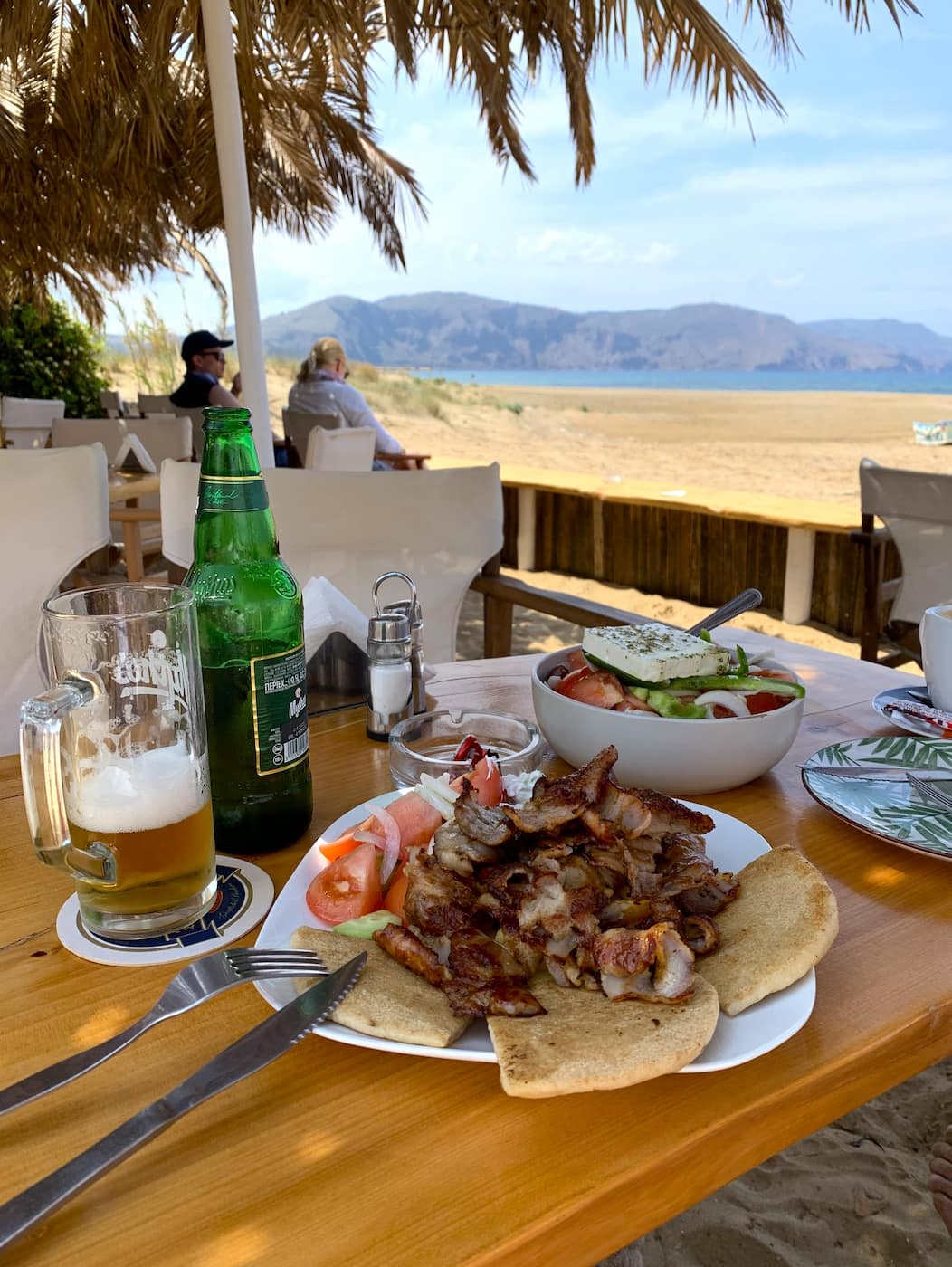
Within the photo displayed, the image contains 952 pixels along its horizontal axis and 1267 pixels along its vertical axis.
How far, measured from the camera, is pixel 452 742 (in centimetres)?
105

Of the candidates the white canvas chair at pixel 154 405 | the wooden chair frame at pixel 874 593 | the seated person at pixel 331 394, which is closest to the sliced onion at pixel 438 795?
the wooden chair frame at pixel 874 593

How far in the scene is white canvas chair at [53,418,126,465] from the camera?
566 cm

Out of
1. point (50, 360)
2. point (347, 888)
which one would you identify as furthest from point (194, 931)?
point (50, 360)

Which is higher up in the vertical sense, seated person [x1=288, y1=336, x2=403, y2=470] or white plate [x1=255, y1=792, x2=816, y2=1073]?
seated person [x1=288, y1=336, x2=403, y2=470]

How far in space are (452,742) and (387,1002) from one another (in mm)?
458

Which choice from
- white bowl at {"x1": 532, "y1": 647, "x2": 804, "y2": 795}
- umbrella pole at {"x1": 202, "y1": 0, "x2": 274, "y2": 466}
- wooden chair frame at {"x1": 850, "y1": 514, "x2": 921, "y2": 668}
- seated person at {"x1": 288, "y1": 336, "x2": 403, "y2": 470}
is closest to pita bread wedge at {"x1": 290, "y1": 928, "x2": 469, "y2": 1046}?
white bowl at {"x1": 532, "y1": 647, "x2": 804, "y2": 795}

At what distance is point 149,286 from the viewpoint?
529 inches

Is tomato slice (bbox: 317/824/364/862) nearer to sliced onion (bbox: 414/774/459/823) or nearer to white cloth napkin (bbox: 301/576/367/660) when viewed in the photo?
sliced onion (bbox: 414/774/459/823)

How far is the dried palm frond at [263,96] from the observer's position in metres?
4.55

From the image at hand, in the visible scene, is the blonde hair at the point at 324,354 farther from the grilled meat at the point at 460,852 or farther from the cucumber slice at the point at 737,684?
the grilled meat at the point at 460,852

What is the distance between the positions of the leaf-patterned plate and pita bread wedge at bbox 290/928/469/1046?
1.61 ft

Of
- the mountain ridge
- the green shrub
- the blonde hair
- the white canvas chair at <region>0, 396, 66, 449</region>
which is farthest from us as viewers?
the mountain ridge

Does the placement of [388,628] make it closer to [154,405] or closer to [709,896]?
[709,896]

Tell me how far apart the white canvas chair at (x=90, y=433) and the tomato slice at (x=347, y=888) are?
535 centimetres
